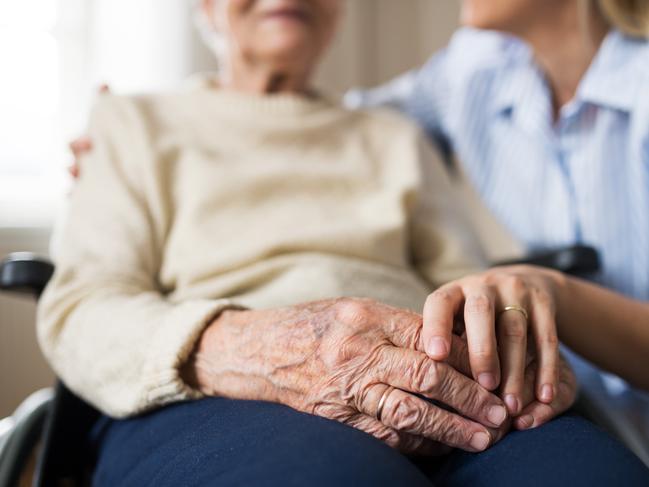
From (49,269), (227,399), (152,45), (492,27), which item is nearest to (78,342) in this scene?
(49,269)

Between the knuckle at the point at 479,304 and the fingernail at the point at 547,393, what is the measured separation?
9 centimetres

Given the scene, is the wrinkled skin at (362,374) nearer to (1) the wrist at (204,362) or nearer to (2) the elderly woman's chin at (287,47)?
(1) the wrist at (204,362)

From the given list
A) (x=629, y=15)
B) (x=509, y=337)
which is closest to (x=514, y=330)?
(x=509, y=337)

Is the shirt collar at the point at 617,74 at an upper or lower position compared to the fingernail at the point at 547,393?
upper

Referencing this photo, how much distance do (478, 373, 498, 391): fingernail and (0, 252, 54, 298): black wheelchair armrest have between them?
1.99ft

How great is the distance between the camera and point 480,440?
587 millimetres

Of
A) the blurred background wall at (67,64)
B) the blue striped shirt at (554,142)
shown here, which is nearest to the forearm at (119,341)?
the blue striped shirt at (554,142)

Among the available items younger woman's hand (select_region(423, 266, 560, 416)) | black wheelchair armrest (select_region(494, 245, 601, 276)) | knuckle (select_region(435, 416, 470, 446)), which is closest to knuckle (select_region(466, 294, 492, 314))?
younger woman's hand (select_region(423, 266, 560, 416))

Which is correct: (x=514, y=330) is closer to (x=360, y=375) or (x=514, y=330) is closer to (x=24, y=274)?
(x=360, y=375)

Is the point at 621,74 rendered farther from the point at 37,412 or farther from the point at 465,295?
the point at 37,412

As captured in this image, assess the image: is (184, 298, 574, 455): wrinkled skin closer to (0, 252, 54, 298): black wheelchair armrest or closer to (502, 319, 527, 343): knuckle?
(502, 319, 527, 343): knuckle

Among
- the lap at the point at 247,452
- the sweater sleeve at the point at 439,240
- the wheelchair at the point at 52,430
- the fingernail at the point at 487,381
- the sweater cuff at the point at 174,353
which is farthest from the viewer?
the sweater sleeve at the point at 439,240

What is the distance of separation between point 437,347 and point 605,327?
34 cm

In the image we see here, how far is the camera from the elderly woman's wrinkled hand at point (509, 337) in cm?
60
